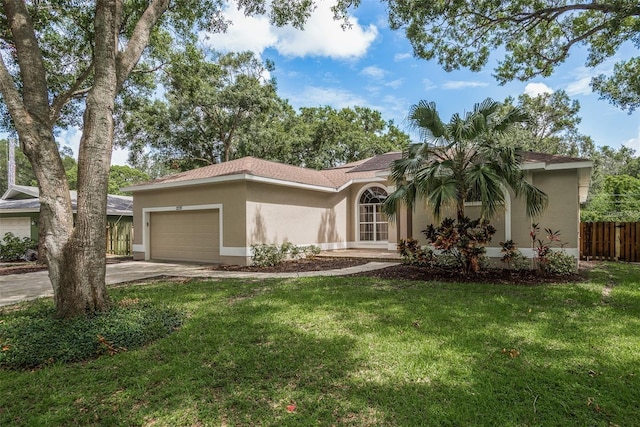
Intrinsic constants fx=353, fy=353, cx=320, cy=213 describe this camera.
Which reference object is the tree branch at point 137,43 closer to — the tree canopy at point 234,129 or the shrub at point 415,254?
the shrub at point 415,254

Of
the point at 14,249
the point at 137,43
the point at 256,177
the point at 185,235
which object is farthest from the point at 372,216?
the point at 14,249

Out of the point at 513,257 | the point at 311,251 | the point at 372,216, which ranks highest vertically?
the point at 372,216

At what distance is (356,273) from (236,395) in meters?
6.90

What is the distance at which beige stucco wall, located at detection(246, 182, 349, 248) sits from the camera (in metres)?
12.1

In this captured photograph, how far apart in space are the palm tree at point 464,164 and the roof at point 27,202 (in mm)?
16849

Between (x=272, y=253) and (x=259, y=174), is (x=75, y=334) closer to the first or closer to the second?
(x=272, y=253)

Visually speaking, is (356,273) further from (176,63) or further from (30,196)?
(30,196)

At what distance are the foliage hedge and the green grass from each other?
209mm

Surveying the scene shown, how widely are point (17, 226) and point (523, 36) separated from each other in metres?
24.9

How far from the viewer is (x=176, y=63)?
1393 cm

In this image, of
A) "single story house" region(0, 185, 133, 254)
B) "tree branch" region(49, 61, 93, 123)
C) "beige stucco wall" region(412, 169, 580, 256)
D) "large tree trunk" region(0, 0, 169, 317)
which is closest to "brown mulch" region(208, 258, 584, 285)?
"beige stucco wall" region(412, 169, 580, 256)

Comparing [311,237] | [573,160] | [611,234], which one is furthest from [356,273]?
[611,234]

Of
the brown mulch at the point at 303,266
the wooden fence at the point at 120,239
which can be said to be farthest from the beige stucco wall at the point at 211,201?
the wooden fence at the point at 120,239

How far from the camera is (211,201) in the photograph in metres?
12.6
